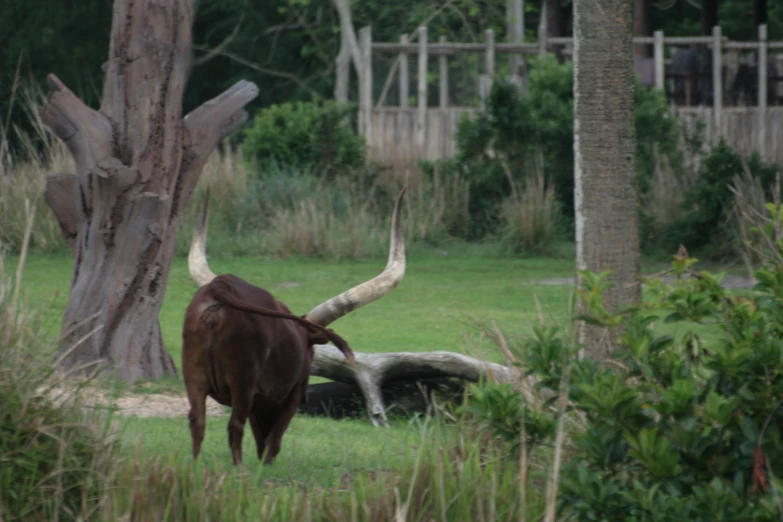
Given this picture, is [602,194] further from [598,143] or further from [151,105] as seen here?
[151,105]

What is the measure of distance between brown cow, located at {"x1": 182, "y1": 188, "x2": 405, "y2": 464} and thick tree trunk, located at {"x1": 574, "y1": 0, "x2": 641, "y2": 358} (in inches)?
48.9

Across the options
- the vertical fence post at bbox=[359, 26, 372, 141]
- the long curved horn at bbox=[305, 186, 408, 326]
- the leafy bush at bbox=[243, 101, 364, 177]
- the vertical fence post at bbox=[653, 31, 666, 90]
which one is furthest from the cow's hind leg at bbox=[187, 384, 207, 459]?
the vertical fence post at bbox=[653, 31, 666, 90]

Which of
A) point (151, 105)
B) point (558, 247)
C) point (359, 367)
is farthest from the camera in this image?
point (558, 247)

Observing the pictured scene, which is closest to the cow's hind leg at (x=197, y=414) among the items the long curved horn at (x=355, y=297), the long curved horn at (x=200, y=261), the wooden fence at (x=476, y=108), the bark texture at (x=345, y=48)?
the long curved horn at (x=355, y=297)

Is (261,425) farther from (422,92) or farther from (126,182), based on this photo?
(422,92)

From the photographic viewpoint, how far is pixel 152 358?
9047mm

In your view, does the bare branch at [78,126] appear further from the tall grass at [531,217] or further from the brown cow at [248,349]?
the tall grass at [531,217]

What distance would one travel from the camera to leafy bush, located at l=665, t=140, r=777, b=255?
15.9 metres

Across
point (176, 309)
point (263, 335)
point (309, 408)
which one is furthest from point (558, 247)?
point (263, 335)

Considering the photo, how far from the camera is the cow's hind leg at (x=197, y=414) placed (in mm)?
5633

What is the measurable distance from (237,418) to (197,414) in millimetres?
184

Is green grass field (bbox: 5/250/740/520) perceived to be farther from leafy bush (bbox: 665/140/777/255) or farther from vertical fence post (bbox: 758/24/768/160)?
vertical fence post (bbox: 758/24/768/160)

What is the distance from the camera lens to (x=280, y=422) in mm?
6102

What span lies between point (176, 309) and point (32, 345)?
7784mm
